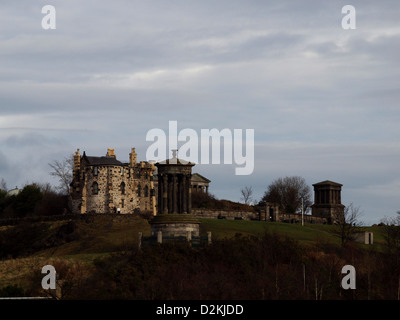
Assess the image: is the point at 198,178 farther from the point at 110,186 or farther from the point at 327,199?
the point at 110,186

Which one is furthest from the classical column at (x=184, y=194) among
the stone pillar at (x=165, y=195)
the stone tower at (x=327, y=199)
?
the stone tower at (x=327, y=199)

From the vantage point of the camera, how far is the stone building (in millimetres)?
116625

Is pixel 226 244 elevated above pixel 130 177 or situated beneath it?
situated beneath

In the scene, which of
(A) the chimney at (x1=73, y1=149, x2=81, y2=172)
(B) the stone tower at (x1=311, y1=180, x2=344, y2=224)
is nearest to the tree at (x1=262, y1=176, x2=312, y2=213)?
(B) the stone tower at (x1=311, y1=180, x2=344, y2=224)

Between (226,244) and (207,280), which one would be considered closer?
(207,280)

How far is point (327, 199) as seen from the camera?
141 m

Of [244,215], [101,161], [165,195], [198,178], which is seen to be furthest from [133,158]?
[165,195]

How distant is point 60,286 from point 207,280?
51.0 ft

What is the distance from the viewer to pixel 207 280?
195 feet

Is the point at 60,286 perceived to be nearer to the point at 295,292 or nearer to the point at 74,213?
the point at 295,292

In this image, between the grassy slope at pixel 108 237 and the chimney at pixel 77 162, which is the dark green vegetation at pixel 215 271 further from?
the chimney at pixel 77 162

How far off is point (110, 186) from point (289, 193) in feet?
161

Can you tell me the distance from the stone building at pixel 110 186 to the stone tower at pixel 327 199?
104 feet

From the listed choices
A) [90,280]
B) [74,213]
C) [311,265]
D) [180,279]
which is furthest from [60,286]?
[74,213]
